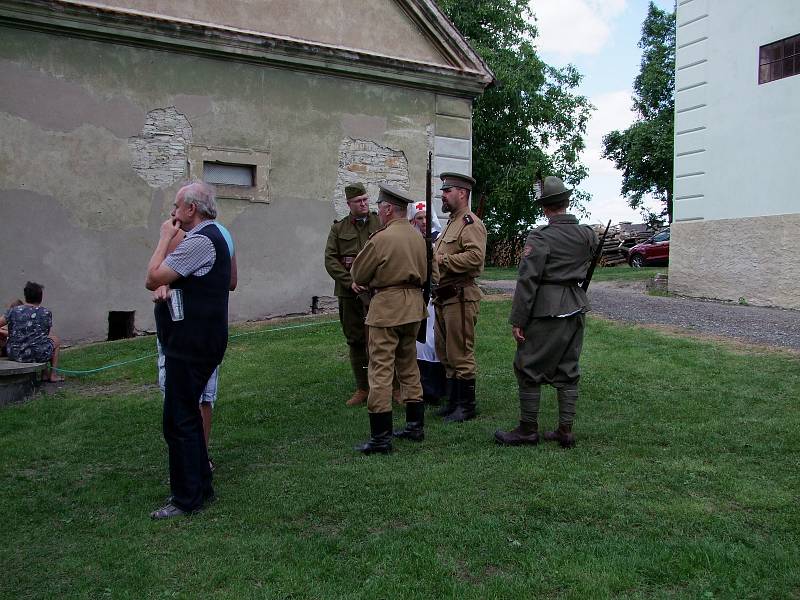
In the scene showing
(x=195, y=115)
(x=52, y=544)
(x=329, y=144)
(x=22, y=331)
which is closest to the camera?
(x=52, y=544)

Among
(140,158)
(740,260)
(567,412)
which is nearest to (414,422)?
(567,412)

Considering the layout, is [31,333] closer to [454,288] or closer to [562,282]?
[454,288]

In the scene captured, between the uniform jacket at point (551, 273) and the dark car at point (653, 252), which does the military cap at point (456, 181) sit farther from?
the dark car at point (653, 252)

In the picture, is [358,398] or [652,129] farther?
[652,129]

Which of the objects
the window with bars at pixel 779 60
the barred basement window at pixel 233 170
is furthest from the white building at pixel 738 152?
the barred basement window at pixel 233 170

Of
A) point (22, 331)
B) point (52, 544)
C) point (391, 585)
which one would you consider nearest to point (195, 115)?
point (22, 331)

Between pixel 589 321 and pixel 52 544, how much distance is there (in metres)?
8.14

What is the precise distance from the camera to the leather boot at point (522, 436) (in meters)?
5.46

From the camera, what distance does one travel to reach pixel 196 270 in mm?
4391

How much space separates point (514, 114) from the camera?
96.1 feet

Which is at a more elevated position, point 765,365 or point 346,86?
point 346,86

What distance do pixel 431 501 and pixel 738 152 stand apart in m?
11.0

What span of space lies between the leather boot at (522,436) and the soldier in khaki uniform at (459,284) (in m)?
0.80

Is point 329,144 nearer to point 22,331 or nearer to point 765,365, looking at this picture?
point 22,331
